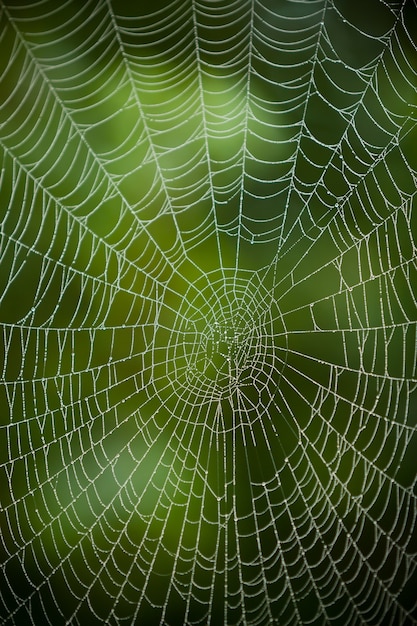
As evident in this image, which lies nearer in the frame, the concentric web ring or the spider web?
the spider web

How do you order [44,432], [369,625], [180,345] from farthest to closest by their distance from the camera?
1. [180,345]
2. [44,432]
3. [369,625]

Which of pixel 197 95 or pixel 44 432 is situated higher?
pixel 197 95

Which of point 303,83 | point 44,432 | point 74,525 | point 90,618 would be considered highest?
point 303,83

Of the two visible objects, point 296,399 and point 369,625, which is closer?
point 369,625

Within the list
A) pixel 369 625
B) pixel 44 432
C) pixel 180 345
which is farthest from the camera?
pixel 180 345

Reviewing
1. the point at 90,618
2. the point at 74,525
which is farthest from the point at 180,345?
the point at 90,618

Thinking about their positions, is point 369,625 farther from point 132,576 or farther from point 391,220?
point 391,220

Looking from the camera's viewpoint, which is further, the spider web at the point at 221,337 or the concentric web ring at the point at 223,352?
the concentric web ring at the point at 223,352
